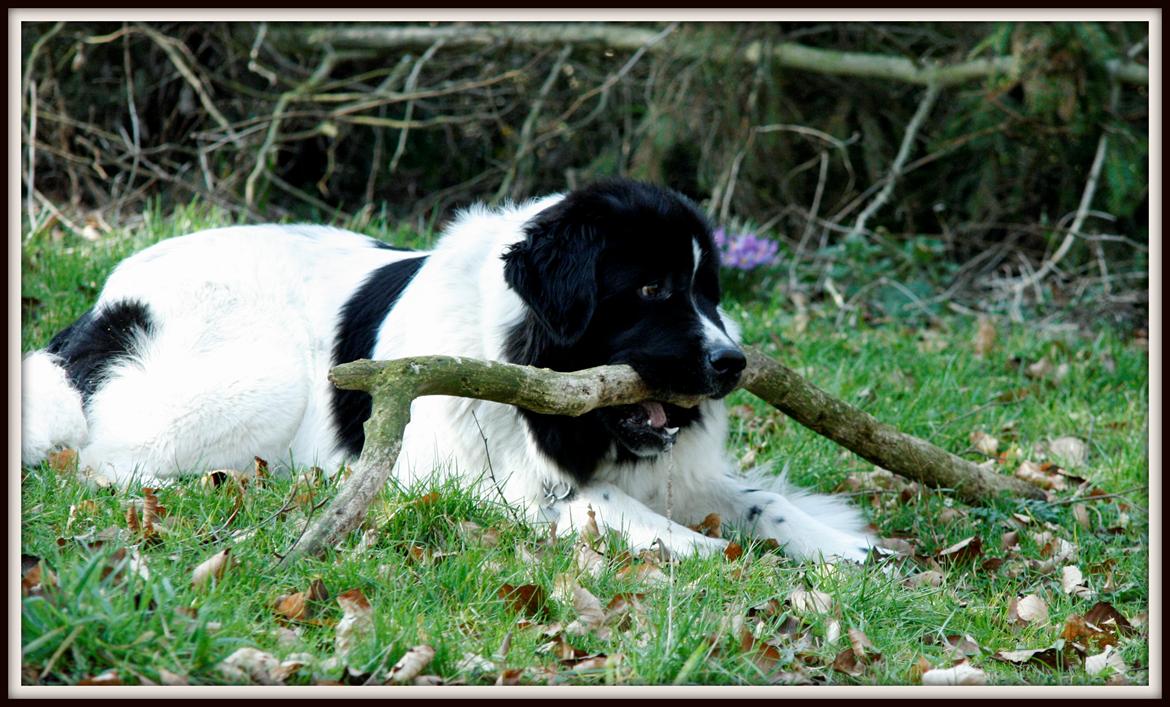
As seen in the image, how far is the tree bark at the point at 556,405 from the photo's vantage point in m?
3.28

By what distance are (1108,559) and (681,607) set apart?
7.41ft

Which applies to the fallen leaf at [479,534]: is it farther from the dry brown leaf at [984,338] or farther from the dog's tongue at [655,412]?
the dry brown leaf at [984,338]

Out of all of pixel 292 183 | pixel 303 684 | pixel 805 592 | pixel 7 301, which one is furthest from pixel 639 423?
pixel 292 183

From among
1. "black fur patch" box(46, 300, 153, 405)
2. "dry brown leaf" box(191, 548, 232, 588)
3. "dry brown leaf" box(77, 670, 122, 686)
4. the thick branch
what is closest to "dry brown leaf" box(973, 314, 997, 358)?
the thick branch

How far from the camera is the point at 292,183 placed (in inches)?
404

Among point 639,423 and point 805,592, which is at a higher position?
point 639,423

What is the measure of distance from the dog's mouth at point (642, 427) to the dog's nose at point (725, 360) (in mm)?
353

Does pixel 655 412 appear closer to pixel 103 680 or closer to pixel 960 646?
pixel 960 646

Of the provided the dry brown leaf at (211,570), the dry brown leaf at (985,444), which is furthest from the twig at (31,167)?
the dry brown leaf at (985,444)

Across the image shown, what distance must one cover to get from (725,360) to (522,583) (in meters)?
1.12

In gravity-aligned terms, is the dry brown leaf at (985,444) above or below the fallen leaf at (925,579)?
below

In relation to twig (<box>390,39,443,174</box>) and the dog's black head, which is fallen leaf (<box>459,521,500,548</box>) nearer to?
the dog's black head

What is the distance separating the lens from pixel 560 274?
422 centimetres

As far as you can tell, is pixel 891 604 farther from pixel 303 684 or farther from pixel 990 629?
pixel 303 684
